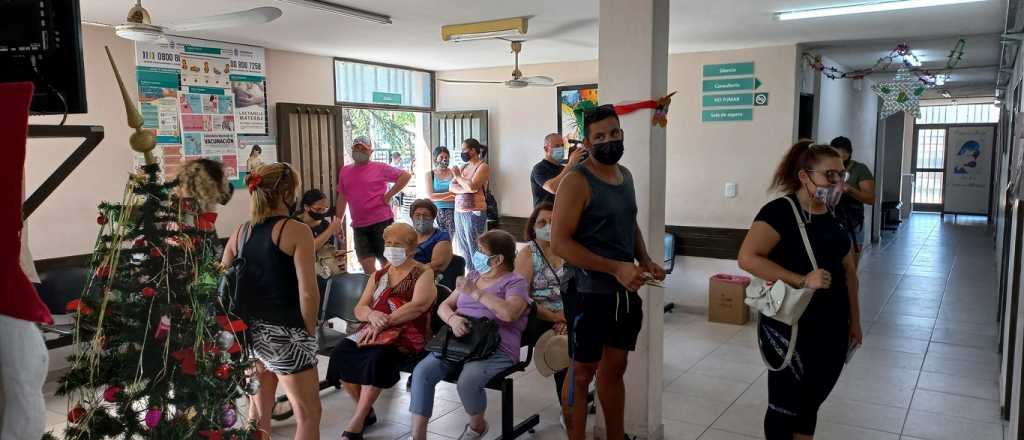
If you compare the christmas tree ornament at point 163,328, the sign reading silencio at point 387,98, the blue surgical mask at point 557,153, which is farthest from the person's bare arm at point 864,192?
the sign reading silencio at point 387,98

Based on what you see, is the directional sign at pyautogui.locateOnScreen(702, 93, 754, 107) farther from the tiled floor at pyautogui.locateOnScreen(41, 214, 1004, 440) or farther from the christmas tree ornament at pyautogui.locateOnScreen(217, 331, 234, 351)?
the christmas tree ornament at pyautogui.locateOnScreen(217, 331, 234, 351)

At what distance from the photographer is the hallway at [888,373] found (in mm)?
3750

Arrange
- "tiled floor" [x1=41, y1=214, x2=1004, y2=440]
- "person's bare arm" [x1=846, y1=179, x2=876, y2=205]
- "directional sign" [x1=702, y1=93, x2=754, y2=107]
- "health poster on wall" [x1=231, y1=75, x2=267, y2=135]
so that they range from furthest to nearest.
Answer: "directional sign" [x1=702, y1=93, x2=754, y2=107]
"health poster on wall" [x1=231, y1=75, x2=267, y2=135]
"person's bare arm" [x1=846, y1=179, x2=876, y2=205]
"tiled floor" [x1=41, y1=214, x2=1004, y2=440]

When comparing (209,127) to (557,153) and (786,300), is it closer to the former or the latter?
(557,153)

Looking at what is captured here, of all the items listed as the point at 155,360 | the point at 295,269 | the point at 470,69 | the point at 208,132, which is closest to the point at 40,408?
the point at 155,360

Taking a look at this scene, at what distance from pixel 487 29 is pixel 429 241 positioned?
178cm

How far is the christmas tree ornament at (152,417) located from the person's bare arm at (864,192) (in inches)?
176

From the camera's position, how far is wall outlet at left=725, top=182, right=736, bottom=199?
6457mm

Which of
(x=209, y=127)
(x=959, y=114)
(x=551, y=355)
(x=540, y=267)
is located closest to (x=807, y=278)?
(x=551, y=355)

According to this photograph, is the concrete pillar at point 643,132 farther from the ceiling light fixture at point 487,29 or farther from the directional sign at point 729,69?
the directional sign at point 729,69

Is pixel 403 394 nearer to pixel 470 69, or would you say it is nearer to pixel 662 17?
pixel 662 17

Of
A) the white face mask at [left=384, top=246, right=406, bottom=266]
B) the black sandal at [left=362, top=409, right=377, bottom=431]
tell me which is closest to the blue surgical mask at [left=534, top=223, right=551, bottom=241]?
the white face mask at [left=384, top=246, right=406, bottom=266]

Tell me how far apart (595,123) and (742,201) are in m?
4.20

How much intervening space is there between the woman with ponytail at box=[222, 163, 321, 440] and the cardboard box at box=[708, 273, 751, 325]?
165 inches
